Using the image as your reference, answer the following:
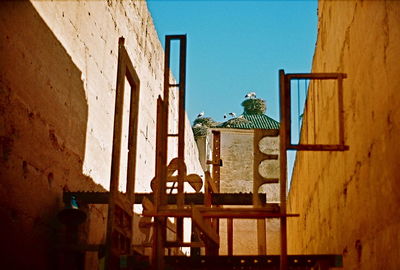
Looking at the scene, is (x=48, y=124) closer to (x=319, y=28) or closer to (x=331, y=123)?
(x=331, y=123)

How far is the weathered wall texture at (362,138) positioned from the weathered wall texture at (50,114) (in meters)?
2.38

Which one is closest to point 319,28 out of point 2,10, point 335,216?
Answer: point 335,216

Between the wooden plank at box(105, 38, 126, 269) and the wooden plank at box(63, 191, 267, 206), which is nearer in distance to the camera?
the wooden plank at box(105, 38, 126, 269)

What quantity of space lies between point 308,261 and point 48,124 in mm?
2365

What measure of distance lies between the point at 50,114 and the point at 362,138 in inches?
99.8

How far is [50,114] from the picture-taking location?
18.0 ft

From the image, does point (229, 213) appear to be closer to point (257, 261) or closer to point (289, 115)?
point (257, 261)

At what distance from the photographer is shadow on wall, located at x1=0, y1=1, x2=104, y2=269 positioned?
4.61 metres

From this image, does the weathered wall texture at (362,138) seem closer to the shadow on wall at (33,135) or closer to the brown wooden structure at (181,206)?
the brown wooden structure at (181,206)

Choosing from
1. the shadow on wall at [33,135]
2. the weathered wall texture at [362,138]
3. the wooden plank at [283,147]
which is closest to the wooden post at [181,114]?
the wooden plank at [283,147]

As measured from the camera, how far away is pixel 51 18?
18.1ft

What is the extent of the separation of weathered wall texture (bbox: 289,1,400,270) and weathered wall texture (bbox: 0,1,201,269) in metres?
2.38

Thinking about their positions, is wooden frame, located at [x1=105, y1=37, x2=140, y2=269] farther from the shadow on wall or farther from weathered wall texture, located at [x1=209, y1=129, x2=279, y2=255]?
weathered wall texture, located at [x1=209, y1=129, x2=279, y2=255]

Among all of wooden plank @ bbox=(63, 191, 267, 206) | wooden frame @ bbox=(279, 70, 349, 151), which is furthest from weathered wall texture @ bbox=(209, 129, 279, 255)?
wooden frame @ bbox=(279, 70, 349, 151)
